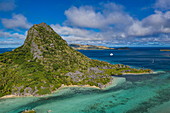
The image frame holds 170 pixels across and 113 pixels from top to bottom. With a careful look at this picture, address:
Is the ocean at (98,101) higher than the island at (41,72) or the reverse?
the reverse

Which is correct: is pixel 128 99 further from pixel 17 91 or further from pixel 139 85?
pixel 17 91

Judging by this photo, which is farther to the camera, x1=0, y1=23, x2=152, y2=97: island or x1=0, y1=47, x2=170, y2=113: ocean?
x1=0, y1=23, x2=152, y2=97: island

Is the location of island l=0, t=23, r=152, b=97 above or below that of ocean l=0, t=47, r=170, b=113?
above

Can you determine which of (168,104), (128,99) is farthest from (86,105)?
(168,104)

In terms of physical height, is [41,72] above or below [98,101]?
above

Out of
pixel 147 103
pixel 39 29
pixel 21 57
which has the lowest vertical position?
pixel 147 103

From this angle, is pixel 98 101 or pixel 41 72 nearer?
pixel 98 101

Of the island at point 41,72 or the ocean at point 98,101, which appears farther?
the island at point 41,72

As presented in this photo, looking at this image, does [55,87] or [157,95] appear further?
[55,87]
